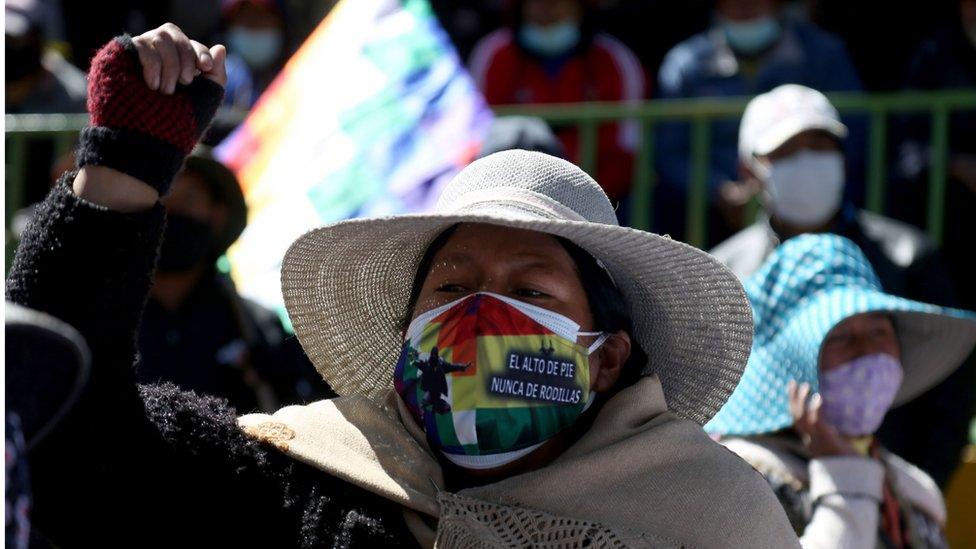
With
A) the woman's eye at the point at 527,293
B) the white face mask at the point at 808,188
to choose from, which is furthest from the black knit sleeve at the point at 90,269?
the white face mask at the point at 808,188

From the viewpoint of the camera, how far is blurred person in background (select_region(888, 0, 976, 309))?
6562 mm

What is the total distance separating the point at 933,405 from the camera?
18.5ft

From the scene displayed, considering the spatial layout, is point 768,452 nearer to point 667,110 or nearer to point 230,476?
point 230,476

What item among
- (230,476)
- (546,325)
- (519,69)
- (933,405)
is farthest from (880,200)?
(230,476)

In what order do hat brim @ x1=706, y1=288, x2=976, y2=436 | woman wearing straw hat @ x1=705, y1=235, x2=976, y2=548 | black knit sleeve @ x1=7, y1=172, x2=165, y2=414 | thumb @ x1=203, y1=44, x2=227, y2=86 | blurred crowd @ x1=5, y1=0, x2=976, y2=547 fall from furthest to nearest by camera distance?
blurred crowd @ x1=5, y1=0, x2=976, y2=547 → hat brim @ x1=706, y1=288, x2=976, y2=436 → woman wearing straw hat @ x1=705, y1=235, x2=976, y2=548 → thumb @ x1=203, y1=44, x2=227, y2=86 → black knit sleeve @ x1=7, y1=172, x2=165, y2=414

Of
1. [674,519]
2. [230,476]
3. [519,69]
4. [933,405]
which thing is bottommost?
[933,405]


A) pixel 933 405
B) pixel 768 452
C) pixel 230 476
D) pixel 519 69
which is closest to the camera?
pixel 230 476

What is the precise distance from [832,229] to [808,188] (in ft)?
0.54

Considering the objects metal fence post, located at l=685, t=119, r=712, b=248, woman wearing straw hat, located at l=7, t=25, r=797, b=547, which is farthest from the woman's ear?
metal fence post, located at l=685, t=119, r=712, b=248

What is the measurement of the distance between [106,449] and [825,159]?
369 cm

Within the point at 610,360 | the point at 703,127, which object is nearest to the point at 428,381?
the point at 610,360

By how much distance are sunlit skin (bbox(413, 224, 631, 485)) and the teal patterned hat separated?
129cm

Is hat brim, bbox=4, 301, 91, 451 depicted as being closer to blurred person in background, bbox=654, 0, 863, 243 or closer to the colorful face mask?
the colorful face mask

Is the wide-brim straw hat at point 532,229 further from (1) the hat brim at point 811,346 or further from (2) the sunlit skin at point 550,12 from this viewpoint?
(2) the sunlit skin at point 550,12
